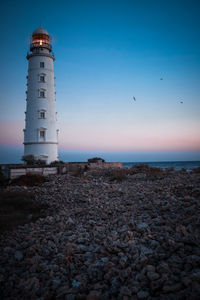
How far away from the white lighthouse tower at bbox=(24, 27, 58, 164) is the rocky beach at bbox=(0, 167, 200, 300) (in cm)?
1847

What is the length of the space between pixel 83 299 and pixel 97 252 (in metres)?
1.28

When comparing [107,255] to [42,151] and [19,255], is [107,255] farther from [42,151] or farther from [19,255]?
[42,151]

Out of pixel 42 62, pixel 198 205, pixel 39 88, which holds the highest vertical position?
pixel 42 62

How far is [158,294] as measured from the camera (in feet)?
9.65

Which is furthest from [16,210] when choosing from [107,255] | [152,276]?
[152,276]

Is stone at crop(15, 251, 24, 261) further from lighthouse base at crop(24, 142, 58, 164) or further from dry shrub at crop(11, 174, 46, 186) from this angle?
lighthouse base at crop(24, 142, 58, 164)

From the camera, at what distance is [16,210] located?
813cm

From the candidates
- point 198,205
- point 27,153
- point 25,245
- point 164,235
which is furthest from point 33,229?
point 27,153

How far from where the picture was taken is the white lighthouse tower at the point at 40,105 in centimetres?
2470

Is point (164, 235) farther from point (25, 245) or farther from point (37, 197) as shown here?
point (37, 197)

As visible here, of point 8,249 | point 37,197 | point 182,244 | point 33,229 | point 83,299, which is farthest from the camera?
point 37,197

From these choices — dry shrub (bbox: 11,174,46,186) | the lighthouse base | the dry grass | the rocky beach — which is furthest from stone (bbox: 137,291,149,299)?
the lighthouse base

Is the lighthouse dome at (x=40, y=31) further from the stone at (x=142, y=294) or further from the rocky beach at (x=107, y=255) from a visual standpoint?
the stone at (x=142, y=294)

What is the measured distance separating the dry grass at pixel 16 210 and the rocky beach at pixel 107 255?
0.24 m
